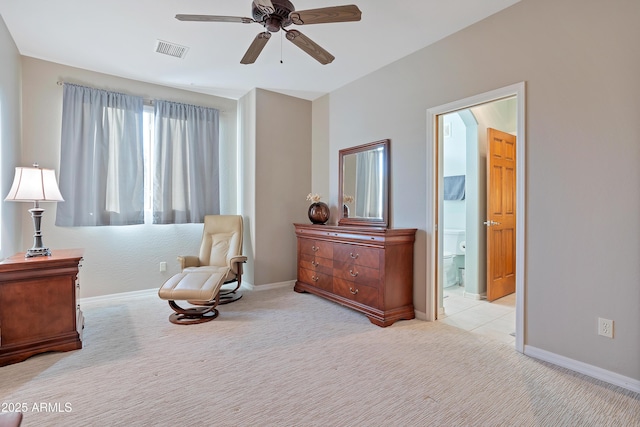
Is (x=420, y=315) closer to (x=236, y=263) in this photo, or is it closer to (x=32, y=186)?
(x=236, y=263)

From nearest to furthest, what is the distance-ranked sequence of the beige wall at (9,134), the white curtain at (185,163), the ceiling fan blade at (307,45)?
the ceiling fan blade at (307,45) → the beige wall at (9,134) → the white curtain at (185,163)

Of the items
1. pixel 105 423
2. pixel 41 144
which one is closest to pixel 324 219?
pixel 105 423

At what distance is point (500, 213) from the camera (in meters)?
3.92

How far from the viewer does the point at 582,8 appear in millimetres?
2113

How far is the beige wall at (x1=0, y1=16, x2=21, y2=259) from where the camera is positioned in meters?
2.73

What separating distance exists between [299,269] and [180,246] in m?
1.66

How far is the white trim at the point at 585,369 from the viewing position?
1.92 metres

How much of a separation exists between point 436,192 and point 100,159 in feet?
12.6

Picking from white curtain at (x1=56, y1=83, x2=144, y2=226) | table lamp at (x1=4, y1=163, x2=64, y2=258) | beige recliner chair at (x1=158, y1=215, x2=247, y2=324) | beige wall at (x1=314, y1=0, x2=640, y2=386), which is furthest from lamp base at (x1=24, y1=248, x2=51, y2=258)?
beige wall at (x1=314, y1=0, x2=640, y2=386)

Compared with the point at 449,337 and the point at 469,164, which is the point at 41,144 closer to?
the point at 449,337

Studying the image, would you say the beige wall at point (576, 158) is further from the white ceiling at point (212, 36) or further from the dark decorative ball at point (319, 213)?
the dark decorative ball at point (319, 213)

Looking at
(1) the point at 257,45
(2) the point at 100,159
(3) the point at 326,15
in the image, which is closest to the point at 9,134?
(2) the point at 100,159

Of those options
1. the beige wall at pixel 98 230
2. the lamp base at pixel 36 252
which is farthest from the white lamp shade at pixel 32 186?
the beige wall at pixel 98 230

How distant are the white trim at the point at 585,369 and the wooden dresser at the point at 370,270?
3.56 ft
